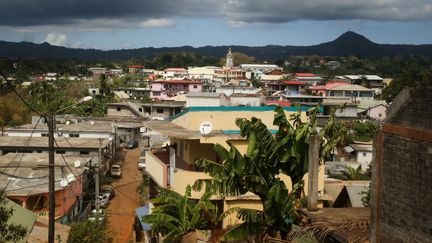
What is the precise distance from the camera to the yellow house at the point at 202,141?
14.9 m

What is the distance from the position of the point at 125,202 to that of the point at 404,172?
24392mm

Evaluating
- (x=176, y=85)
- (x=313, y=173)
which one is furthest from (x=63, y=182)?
(x=176, y=85)

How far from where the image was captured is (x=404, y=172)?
23.8 feet

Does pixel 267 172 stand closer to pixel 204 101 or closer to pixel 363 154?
Result: pixel 204 101

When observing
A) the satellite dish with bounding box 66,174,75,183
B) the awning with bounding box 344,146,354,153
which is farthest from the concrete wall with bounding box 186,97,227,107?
the awning with bounding box 344,146,354,153

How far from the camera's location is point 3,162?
94.5 ft

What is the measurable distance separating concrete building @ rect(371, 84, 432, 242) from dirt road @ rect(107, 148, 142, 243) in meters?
16.5

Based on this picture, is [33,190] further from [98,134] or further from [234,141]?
[98,134]

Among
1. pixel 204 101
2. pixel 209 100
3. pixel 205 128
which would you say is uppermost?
pixel 205 128

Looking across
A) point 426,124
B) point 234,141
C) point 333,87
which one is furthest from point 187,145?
point 333,87

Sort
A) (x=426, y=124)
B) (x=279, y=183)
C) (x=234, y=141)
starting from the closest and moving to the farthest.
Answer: (x=426, y=124) < (x=279, y=183) < (x=234, y=141)

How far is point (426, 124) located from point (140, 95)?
260ft

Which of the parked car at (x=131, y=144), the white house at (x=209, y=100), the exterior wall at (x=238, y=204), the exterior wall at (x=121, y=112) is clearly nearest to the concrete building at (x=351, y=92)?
the exterior wall at (x=121, y=112)

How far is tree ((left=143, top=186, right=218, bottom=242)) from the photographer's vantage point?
13348 millimetres
